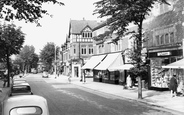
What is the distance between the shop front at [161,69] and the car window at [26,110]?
626 inches

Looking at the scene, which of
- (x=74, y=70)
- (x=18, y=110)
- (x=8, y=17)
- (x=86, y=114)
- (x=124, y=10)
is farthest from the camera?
(x=74, y=70)

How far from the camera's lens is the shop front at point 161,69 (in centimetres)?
2066

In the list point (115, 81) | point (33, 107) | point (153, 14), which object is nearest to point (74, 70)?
point (115, 81)

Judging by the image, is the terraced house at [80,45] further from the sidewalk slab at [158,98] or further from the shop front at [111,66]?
the sidewalk slab at [158,98]

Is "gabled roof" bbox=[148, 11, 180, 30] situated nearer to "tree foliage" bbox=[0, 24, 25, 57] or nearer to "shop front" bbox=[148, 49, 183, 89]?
"shop front" bbox=[148, 49, 183, 89]

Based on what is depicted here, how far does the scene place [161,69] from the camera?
74.3ft

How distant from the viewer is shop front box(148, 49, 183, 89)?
67.8 feet

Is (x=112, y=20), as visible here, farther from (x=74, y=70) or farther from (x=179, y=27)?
(x=74, y=70)

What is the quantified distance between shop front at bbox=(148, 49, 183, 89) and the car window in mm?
15907

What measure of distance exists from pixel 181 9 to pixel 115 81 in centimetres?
1560

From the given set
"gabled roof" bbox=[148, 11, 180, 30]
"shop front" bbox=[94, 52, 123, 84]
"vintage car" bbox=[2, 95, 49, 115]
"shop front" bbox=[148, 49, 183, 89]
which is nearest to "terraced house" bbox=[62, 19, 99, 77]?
"shop front" bbox=[94, 52, 123, 84]

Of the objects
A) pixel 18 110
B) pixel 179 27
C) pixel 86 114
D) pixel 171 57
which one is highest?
pixel 179 27

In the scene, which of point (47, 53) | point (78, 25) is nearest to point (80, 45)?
point (78, 25)

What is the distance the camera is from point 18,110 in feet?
22.3
